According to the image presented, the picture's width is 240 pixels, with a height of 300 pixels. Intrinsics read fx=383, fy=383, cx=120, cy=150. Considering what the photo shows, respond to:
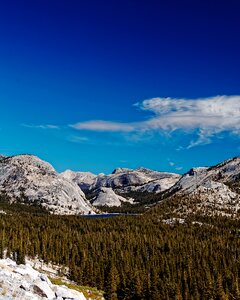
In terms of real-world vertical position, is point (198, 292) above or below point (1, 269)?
below

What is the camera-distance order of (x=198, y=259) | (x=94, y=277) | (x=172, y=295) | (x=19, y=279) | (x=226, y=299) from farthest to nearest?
(x=198, y=259), (x=94, y=277), (x=172, y=295), (x=226, y=299), (x=19, y=279)

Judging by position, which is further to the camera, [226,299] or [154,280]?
[154,280]

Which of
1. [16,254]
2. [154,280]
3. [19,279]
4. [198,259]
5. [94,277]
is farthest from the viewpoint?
[198,259]

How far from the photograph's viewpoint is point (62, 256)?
198750 millimetres

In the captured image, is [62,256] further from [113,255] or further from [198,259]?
[198,259]

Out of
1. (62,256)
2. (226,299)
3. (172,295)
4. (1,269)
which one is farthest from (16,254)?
(1,269)

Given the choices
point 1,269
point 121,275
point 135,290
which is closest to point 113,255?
point 121,275

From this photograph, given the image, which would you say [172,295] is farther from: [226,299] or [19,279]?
[19,279]

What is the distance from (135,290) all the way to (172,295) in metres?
14.3

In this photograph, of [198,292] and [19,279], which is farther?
[198,292]

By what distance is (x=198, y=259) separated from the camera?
190750mm

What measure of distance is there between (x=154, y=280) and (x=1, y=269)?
98055mm

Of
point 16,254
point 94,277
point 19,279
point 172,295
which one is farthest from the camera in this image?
point 16,254

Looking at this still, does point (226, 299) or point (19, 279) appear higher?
point (19, 279)
